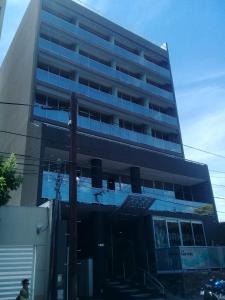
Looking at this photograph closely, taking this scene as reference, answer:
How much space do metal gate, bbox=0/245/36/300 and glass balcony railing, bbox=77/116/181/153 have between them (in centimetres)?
1330

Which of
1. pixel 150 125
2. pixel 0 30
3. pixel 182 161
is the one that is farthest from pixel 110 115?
pixel 0 30

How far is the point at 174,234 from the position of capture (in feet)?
75.0

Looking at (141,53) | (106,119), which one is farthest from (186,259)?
(141,53)

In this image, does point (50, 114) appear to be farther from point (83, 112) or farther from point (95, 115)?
point (95, 115)

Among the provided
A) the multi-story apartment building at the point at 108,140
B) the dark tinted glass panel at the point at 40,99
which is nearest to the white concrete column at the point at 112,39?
the multi-story apartment building at the point at 108,140

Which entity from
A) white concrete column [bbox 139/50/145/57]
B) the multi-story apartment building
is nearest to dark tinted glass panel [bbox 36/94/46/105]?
the multi-story apartment building

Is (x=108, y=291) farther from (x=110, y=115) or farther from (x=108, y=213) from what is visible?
(x=110, y=115)

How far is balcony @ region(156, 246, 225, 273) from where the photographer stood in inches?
757

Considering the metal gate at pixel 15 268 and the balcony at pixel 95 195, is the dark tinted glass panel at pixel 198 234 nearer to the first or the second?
the balcony at pixel 95 195

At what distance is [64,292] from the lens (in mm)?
15195

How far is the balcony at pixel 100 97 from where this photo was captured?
28.2m

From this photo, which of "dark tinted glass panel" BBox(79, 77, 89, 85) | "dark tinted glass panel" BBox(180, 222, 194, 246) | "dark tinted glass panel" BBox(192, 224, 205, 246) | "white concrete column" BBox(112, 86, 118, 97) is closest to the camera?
"dark tinted glass panel" BBox(180, 222, 194, 246)

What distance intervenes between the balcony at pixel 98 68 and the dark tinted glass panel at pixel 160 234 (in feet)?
51.6

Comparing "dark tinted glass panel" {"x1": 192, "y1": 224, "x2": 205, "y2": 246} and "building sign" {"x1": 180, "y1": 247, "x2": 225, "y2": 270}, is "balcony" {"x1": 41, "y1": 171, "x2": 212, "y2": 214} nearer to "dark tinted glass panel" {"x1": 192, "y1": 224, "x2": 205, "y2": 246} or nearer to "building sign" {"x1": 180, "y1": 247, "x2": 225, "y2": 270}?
"dark tinted glass panel" {"x1": 192, "y1": 224, "x2": 205, "y2": 246}
